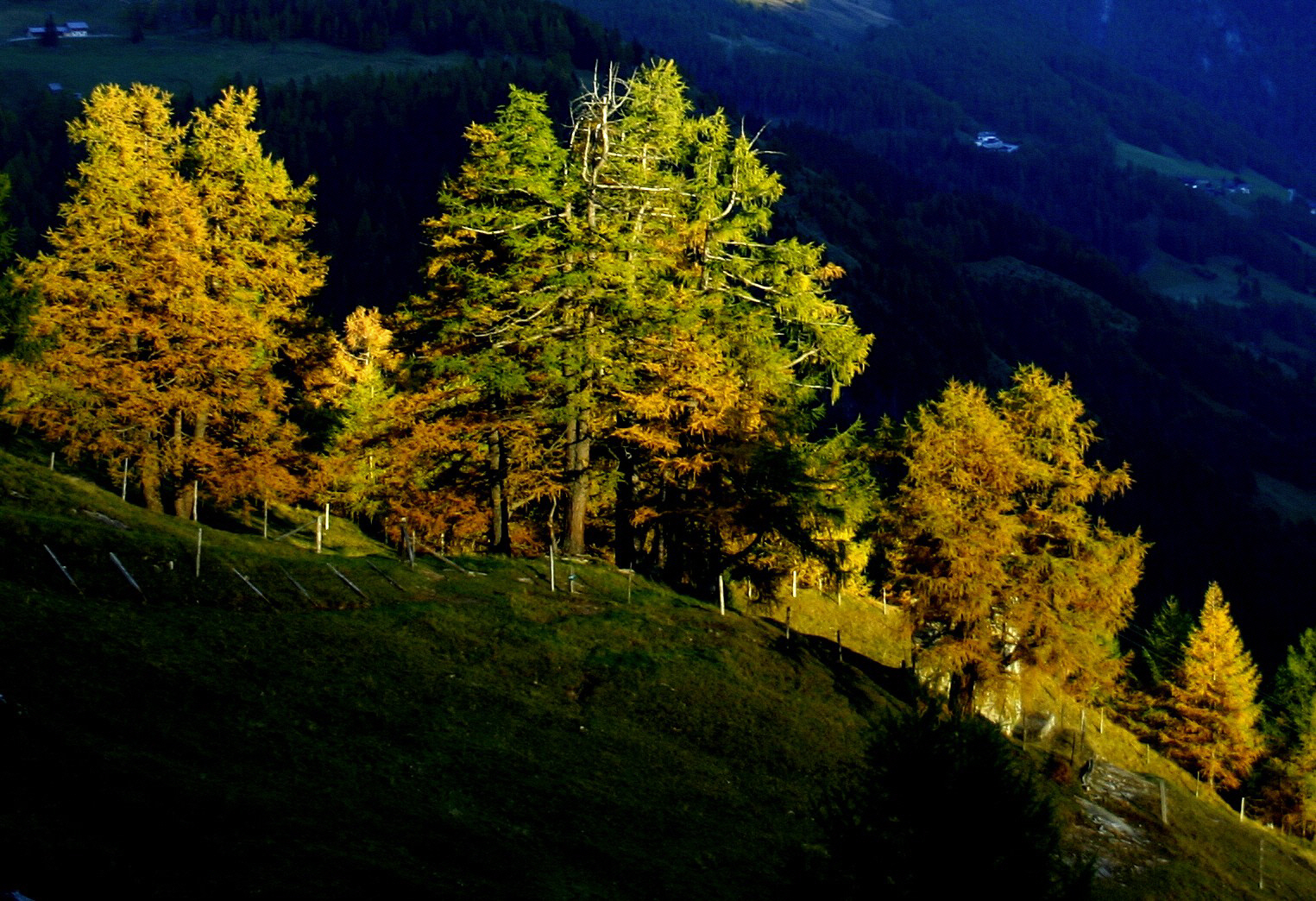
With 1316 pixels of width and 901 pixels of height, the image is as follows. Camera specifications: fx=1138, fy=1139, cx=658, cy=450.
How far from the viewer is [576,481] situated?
3275 centimetres

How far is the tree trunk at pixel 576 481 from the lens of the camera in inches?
1292

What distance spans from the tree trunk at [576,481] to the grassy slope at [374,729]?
324cm

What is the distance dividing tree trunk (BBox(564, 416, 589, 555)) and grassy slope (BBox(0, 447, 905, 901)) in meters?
3.24

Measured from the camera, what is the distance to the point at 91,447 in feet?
A: 107

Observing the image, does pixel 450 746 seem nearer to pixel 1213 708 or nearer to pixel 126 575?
pixel 126 575

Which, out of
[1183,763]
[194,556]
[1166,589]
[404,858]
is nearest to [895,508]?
[194,556]

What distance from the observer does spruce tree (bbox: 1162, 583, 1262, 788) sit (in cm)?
5716

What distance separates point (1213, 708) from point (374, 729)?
51637 mm

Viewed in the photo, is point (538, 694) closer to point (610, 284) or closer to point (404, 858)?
point (404, 858)

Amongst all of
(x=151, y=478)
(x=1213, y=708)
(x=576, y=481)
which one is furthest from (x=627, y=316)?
(x=1213, y=708)

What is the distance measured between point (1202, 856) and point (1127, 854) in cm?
504

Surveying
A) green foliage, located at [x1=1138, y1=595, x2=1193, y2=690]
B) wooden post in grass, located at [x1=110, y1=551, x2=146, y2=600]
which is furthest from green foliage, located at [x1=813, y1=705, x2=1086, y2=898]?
green foliage, located at [x1=1138, y1=595, x2=1193, y2=690]

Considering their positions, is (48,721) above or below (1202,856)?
above

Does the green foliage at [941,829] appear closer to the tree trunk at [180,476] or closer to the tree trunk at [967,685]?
the tree trunk at [967,685]
